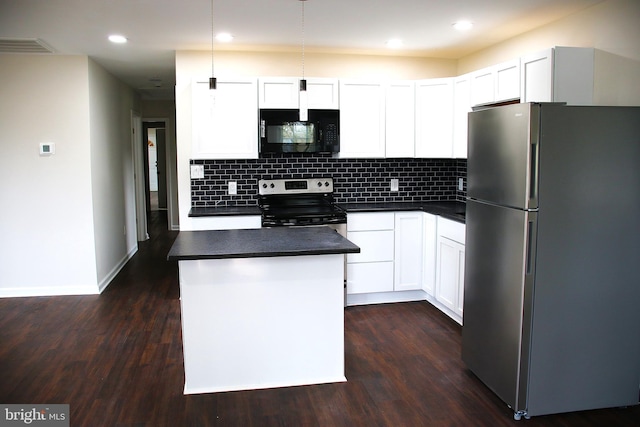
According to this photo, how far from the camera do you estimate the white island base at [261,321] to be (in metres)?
2.91

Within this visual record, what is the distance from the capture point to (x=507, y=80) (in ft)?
12.2

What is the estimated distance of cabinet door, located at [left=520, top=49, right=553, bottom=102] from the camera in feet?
10.9

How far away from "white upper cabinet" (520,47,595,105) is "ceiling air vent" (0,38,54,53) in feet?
12.8

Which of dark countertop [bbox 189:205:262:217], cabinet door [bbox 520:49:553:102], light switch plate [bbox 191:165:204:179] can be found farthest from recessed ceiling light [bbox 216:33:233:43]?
cabinet door [bbox 520:49:553:102]

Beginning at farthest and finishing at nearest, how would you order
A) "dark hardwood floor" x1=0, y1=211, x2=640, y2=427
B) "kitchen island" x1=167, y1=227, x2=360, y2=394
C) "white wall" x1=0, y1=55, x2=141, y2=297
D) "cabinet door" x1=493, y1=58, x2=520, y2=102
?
1. "white wall" x1=0, y1=55, x2=141, y2=297
2. "cabinet door" x1=493, y1=58, x2=520, y2=102
3. "kitchen island" x1=167, y1=227, x2=360, y2=394
4. "dark hardwood floor" x1=0, y1=211, x2=640, y2=427

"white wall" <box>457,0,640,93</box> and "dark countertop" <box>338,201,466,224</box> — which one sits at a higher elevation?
"white wall" <box>457,0,640,93</box>

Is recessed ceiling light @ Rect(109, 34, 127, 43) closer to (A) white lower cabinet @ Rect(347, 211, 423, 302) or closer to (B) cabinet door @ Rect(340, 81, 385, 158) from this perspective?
(B) cabinet door @ Rect(340, 81, 385, 158)

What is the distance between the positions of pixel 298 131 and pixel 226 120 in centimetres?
65

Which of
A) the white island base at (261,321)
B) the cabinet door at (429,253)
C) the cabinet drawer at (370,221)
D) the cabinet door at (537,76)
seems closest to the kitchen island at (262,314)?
the white island base at (261,321)

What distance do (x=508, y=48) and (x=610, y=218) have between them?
7.26 ft

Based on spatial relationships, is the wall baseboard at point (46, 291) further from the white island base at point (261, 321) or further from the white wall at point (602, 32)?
the white wall at point (602, 32)

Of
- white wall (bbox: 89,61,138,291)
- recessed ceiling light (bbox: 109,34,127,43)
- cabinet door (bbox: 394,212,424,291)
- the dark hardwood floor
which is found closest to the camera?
the dark hardwood floor

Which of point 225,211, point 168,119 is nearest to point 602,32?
point 225,211

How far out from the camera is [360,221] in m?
4.52
